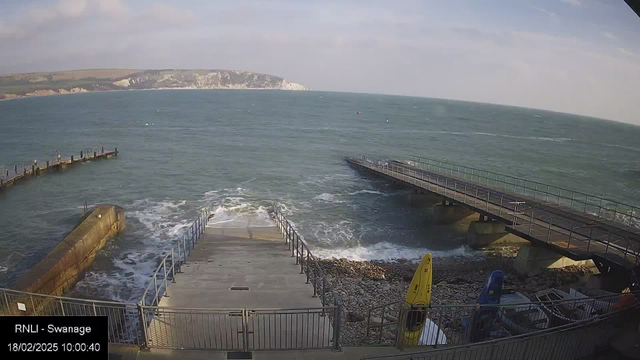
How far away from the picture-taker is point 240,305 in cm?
948

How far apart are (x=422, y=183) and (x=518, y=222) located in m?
10.9

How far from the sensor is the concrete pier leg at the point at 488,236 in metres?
23.8

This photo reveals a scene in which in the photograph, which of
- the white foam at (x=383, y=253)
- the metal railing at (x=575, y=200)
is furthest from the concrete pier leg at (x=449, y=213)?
the metal railing at (x=575, y=200)

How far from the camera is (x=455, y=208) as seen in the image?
27875 mm

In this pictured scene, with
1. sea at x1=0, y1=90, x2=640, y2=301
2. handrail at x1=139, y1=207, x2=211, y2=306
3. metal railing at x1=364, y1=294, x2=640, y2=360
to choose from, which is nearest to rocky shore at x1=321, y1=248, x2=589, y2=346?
sea at x1=0, y1=90, x2=640, y2=301

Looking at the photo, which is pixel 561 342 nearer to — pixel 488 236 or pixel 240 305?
pixel 240 305

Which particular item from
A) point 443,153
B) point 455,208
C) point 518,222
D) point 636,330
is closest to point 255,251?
point 636,330

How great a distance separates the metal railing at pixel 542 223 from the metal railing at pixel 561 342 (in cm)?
693

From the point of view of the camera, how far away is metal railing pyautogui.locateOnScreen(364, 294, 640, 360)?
6695 mm

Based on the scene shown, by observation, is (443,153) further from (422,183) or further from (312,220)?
(312,220)

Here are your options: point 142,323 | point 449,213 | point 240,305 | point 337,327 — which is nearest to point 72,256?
point 240,305

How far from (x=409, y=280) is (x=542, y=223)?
8292 mm

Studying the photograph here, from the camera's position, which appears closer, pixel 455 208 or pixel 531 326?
pixel 531 326

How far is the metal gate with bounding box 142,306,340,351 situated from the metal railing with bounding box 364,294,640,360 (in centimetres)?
199
